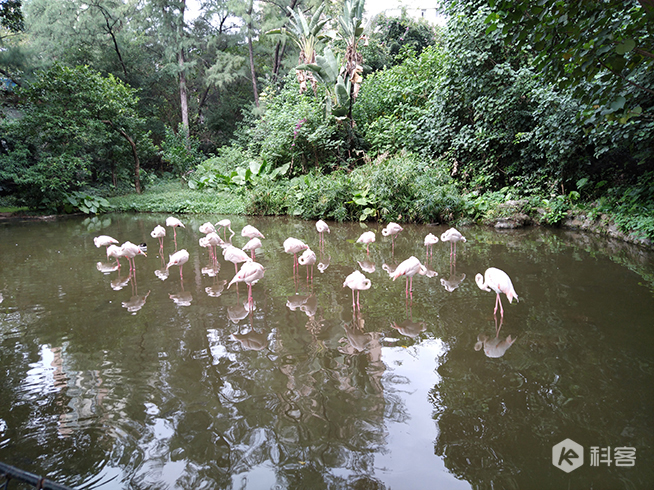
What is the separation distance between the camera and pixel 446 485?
1.94m

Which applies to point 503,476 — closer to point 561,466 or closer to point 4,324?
point 561,466

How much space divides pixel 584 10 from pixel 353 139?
10.5m

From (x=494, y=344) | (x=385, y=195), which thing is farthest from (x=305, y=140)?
(x=494, y=344)

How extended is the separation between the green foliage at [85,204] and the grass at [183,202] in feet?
2.04

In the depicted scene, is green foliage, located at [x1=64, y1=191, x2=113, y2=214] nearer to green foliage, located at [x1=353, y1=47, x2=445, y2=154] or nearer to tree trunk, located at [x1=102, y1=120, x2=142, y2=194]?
tree trunk, located at [x1=102, y1=120, x2=142, y2=194]

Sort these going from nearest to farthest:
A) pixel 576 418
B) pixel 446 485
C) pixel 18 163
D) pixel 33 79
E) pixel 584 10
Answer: pixel 446 485, pixel 576 418, pixel 584 10, pixel 18 163, pixel 33 79

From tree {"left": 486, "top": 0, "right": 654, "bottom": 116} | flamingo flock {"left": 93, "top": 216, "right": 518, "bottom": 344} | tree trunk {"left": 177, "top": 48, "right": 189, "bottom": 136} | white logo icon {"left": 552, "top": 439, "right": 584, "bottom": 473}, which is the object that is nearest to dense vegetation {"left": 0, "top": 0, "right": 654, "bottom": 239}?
tree {"left": 486, "top": 0, "right": 654, "bottom": 116}

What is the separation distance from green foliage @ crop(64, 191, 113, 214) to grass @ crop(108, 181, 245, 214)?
620 millimetres

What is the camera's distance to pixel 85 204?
14492mm

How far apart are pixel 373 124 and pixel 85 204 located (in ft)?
36.3

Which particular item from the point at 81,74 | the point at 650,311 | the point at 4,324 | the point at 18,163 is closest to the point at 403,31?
the point at 81,74

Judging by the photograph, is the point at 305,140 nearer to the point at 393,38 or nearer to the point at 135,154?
the point at 135,154

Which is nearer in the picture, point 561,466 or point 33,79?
point 561,466

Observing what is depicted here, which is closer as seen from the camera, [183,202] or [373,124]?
[373,124]
